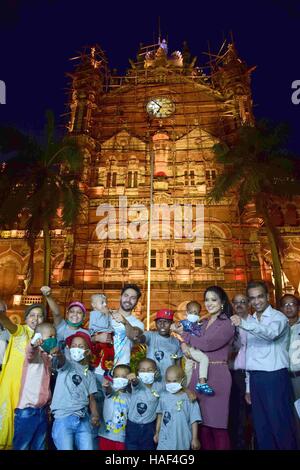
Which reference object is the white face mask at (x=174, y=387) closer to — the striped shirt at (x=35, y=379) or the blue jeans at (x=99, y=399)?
the blue jeans at (x=99, y=399)

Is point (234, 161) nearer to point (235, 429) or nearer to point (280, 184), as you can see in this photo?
point (280, 184)

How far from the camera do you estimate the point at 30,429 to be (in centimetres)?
461

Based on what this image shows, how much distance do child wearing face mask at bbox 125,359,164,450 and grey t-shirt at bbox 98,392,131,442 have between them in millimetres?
68

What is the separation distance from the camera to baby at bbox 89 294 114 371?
209 inches

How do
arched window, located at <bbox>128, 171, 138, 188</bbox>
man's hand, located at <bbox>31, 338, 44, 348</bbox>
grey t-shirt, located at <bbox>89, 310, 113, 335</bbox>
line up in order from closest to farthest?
1. man's hand, located at <bbox>31, 338, 44, 348</bbox>
2. grey t-shirt, located at <bbox>89, 310, 113, 335</bbox>
3. arched window, located at <bbox>128, 171, 138, 188</bbox>

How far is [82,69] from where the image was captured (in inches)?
1053

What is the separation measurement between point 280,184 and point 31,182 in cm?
1070

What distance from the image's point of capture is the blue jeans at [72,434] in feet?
14.5

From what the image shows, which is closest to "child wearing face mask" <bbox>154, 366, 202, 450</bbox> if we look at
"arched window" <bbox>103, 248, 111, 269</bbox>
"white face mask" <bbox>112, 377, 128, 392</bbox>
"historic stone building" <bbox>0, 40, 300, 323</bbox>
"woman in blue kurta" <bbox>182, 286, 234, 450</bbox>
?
"woman in blue kurta" <bbox>182, 286, 234, 450</bbox>

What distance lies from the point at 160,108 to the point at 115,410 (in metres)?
22.2

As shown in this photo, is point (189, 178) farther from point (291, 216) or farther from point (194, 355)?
point (194, 355)

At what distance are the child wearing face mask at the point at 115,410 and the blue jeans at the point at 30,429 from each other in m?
0.74

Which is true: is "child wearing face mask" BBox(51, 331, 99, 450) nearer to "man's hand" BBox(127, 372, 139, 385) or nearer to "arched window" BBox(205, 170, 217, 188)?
"man's hand" BBox(127, 372, 139, 385)
